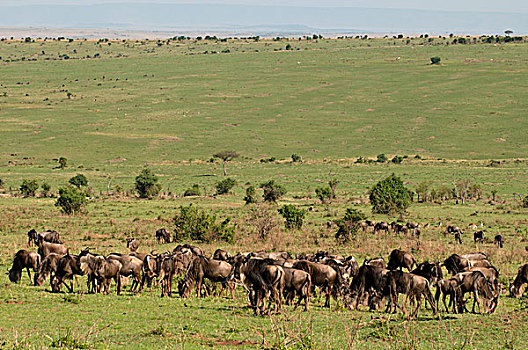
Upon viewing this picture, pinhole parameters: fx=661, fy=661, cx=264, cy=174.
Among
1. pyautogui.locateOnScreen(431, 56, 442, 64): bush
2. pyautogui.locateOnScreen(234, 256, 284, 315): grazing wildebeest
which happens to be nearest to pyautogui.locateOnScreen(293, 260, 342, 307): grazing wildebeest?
pyautogui.locateOnScreen(234, 256, 284, 315): grazing wildebeest

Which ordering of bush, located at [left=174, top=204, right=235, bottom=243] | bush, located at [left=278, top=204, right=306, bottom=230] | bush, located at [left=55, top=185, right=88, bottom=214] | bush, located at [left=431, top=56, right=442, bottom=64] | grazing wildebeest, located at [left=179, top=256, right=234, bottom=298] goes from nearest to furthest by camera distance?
1. grazing wildebeest, located at [left=179, top=256, right=234, bottom=298]
2. bush, located at [left=174, top=204, right=235, bottom=243]
3. bush, located at [left=278, top=204, right=306, bottom=230]
4. bush, located at [left=55, top=185, right=88, bottom=214]
5. bush, located at [left=431, top=56, right=442, bottom=64]

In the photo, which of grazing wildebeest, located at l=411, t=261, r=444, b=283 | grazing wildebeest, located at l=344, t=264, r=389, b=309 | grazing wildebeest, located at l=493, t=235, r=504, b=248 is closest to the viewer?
grazing wildebeest, located at l=344, t=264, r=389, b=309

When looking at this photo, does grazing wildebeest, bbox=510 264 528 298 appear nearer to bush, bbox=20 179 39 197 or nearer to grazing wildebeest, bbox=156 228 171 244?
grazing wildebeest, bbox=156 228 171 244

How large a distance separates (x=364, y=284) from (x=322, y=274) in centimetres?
109

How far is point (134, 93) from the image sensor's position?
120 metres

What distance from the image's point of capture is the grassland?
14.3 meters

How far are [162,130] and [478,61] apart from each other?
76912mm

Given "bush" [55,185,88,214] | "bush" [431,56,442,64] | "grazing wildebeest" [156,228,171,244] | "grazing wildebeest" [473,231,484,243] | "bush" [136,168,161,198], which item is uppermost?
"bush" [431,56,442,64]

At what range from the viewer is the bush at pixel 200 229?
101ft

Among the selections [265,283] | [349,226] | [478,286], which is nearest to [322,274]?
[265,283]

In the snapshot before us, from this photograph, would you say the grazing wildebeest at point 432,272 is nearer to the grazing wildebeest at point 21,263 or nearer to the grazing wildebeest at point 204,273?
the grazing wildebeest at point 204,273

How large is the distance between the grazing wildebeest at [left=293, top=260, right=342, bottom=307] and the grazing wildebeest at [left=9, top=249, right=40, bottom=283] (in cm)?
783

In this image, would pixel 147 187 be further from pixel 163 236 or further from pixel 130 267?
pixel 130 267

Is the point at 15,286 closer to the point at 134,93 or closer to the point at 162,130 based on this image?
the point at 162,130
